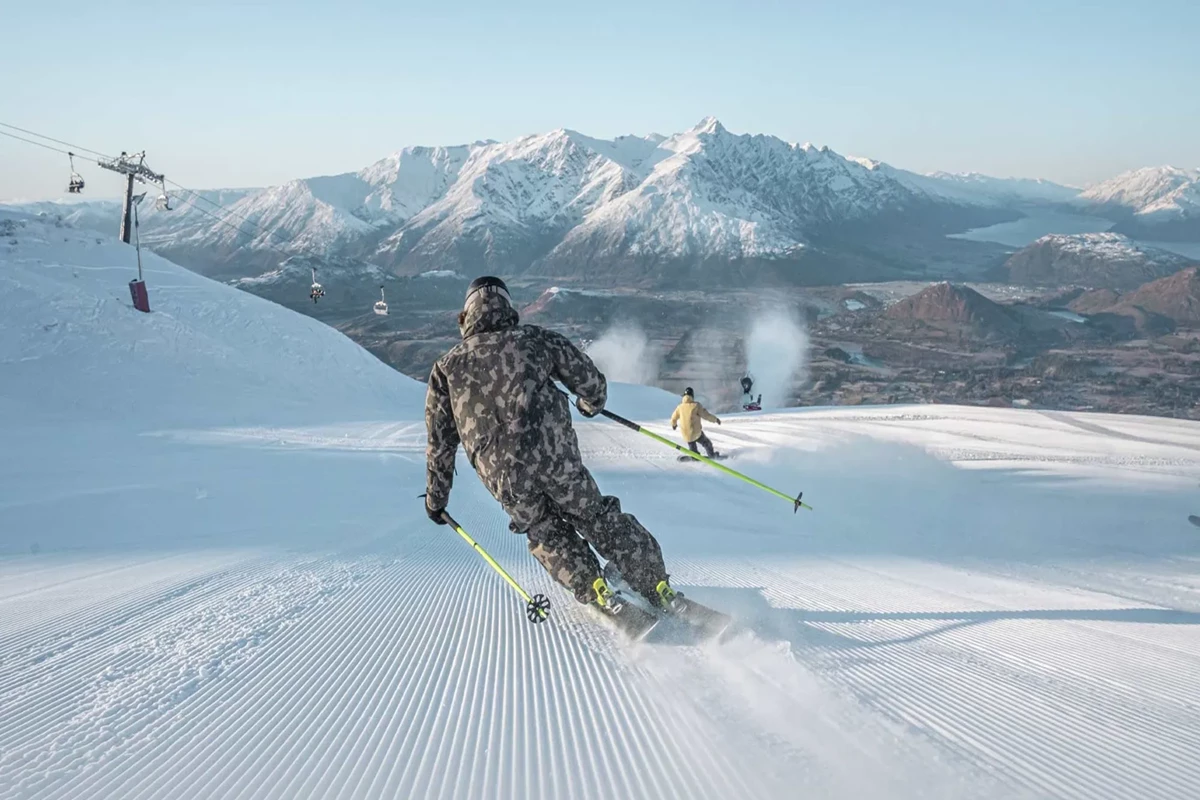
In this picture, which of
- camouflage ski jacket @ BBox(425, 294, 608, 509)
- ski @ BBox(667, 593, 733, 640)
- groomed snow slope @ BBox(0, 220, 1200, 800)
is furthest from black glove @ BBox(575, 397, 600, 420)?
groomed snow slope @ BBox(0, 220, 1200, 800)

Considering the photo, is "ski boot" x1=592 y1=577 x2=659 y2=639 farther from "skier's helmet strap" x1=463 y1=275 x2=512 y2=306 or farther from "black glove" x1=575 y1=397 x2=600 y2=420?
"skier's helmet strap" x1=463 y1=275 x2=512 y2=306

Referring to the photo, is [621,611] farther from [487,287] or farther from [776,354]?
[776,354]

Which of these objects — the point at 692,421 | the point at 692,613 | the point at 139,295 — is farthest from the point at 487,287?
the point at 139,295

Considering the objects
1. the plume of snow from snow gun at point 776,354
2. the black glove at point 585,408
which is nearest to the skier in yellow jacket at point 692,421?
the black glove at point 585,408

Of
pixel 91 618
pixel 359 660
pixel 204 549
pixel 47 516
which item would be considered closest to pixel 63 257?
pixel 47 516

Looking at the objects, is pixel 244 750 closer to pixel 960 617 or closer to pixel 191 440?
pixel 960 617

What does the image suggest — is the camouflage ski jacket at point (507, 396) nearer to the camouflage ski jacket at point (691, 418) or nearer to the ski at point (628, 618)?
the ski at point (628, 618)
